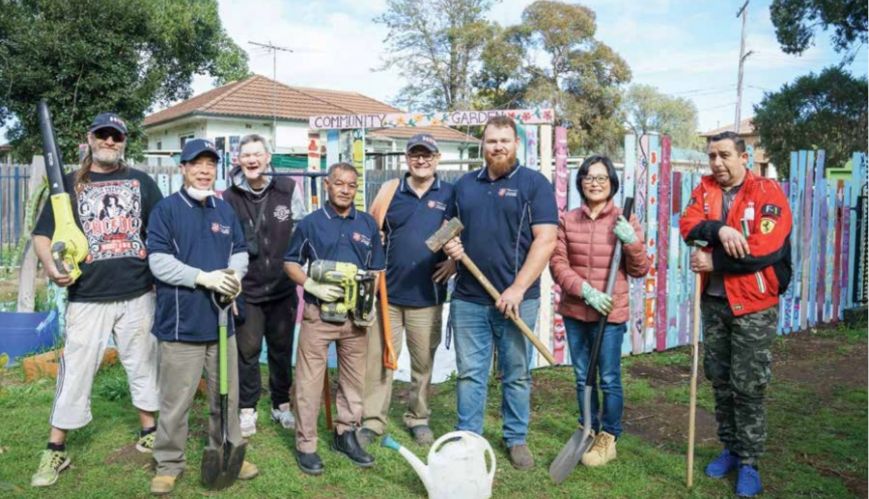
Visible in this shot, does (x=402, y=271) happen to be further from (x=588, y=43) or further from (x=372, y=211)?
(x=588, y=43)

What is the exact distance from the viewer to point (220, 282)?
3.63 metres

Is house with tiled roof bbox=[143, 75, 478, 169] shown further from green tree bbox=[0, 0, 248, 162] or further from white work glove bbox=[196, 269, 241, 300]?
white work glove bbox=[196, 269, 241, 300]

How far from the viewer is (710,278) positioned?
389 cm

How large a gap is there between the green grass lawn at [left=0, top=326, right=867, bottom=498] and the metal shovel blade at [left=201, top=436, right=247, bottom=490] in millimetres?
82

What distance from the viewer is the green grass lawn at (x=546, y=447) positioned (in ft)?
12.7

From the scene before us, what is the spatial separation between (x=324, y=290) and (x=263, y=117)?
2395cm

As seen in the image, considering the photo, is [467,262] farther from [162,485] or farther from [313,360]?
[162,485]

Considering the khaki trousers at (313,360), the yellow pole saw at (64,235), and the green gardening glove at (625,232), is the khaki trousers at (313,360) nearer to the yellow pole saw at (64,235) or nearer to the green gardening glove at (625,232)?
the yellow pole saw at (64,235)

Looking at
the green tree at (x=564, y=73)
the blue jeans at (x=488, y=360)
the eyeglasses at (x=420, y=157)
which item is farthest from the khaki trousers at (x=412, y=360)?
the green tree at (x=564, y=73)

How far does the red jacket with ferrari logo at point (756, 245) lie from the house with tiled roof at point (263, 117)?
67.5 feet

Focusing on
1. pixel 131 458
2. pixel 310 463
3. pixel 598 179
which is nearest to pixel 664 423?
pixel 598 179

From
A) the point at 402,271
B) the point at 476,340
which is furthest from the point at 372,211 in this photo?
the point at 476,340

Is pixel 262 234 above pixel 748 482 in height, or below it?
above

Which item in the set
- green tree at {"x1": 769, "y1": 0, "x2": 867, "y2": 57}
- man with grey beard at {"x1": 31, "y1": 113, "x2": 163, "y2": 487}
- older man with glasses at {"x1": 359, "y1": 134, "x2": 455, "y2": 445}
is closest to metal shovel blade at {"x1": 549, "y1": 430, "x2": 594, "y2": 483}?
older man with glasses at {"x1": 359, "y1": 134, "x2": 455, "y2": 445}
